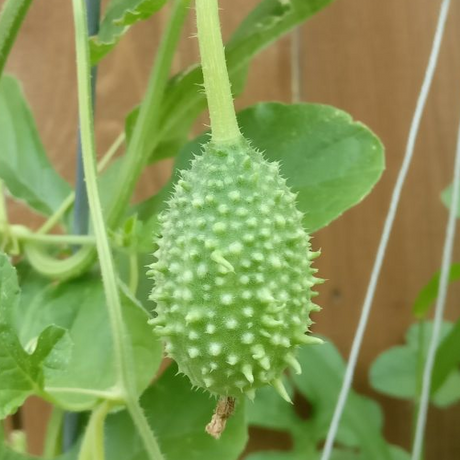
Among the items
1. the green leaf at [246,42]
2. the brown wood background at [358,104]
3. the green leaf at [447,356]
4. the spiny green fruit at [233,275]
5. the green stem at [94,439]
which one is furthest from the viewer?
the brown wood background at [358,104]

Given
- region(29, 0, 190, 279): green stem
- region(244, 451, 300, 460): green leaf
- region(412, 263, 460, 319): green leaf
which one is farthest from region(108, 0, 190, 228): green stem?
region(244, 451, 300, 460): green leaf

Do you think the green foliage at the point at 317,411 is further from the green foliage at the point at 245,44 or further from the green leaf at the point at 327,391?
the green foliage at the point at 245,44

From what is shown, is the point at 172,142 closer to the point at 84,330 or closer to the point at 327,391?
the point at 84,330

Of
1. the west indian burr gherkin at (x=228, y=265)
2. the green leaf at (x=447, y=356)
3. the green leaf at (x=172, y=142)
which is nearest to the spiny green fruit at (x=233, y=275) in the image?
the west indian burr gherkin at (x=228, y=265)

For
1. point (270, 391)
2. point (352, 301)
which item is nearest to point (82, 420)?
point (270, 391)

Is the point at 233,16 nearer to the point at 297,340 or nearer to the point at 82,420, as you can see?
the point at 82,420

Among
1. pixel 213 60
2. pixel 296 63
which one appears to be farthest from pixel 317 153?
pixel 296 63

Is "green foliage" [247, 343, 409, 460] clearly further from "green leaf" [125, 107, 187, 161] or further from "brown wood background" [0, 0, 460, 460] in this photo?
Result: "green leaf" [125, 107, 187, 161]

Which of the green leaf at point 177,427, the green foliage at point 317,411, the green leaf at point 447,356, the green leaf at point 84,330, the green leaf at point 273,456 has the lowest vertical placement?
the green leaf at point 273,456
